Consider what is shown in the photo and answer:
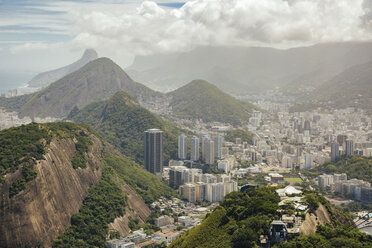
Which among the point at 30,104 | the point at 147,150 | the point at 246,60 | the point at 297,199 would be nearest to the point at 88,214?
the point at 297,199

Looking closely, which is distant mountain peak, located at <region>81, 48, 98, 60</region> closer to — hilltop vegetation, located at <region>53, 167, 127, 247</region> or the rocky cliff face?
hilltop vegetation, located at <region>53, 167, 127, 247</region>

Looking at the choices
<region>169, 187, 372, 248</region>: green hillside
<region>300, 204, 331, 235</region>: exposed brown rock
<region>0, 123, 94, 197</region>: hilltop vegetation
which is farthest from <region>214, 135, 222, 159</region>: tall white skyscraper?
<region>300, 204, 331, 235</region>: exposed brown rock

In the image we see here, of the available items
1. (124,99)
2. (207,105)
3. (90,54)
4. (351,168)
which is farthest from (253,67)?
(351,168)

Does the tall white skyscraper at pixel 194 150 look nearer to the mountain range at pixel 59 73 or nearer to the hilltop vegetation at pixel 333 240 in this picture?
the hilltop vegetation at pixel 333 240

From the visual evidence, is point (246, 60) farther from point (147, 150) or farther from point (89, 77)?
point (147, 150)

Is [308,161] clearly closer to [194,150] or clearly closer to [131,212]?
[194,150]

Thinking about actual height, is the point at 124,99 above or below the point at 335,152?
above
